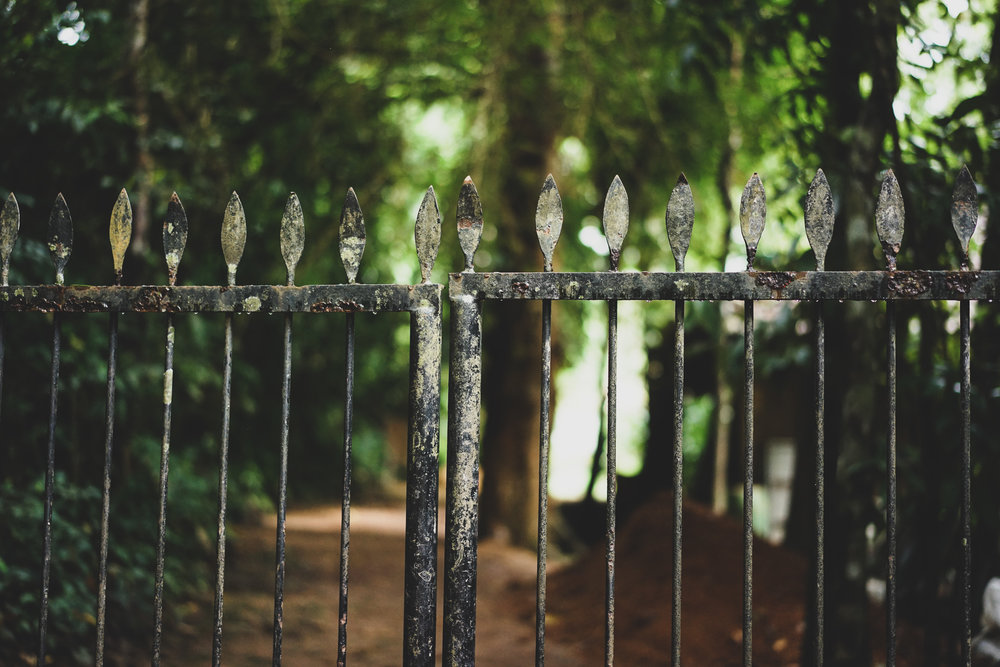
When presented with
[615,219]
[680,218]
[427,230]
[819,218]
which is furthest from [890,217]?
[427,230]

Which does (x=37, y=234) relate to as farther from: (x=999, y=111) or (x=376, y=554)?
(x=376, y=554)

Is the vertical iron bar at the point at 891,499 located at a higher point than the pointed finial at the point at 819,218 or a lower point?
lower

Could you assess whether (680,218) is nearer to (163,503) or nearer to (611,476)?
(611,476)

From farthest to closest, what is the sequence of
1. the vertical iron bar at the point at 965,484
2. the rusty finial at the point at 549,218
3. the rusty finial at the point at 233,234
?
the rusty finial at the point at 233,234
the rusty finial at the point at 549,218
the vertical iron bar at the point at 965,484

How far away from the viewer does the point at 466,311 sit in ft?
7.15

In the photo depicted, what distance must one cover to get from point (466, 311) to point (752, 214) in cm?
85

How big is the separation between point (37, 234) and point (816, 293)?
3.89 meters

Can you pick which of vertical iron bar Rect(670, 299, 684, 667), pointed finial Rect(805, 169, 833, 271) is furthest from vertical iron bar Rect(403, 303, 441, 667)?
pointed finial Rect(805, 169, 833, 271)

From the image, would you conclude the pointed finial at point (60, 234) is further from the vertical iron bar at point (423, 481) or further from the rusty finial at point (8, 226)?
the vertical iron bar at point (423, 481)

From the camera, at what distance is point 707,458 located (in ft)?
34.9

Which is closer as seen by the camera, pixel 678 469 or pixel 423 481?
pixel 678 469

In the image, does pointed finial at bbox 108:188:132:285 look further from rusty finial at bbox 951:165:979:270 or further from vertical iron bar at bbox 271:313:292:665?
rusty finial at bbox 951:165:979:270

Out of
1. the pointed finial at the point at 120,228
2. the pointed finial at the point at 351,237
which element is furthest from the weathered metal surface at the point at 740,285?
the pointed finial at the point at 120,228

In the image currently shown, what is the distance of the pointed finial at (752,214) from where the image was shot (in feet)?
6.65
